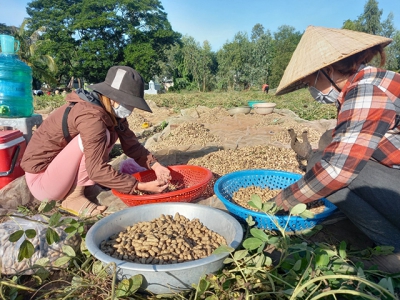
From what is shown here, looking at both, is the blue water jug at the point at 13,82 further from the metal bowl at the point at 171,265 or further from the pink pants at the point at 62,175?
the metal bowl at the point at 171,265

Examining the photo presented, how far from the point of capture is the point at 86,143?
180 cm

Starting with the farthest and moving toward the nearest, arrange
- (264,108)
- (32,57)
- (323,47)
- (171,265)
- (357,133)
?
(32,57) < (264,108) < (323,47) < (357,133) < (171,265)

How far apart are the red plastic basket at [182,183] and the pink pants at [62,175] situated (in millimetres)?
329

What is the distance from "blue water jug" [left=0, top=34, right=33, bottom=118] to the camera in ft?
10.4

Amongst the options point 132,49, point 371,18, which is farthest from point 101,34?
point 371,18

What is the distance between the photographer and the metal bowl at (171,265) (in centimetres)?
101

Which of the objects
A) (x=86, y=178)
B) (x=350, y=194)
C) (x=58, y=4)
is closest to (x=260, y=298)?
(x=350, y=194)

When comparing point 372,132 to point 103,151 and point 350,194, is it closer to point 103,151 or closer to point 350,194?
point 350,194

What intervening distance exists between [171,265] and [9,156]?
2.02 m

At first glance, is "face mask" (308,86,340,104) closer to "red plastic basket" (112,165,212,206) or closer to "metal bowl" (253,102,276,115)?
"red plastic basket" (112,165,212,206)

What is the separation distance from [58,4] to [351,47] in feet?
108

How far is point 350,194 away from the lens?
4.93 ft

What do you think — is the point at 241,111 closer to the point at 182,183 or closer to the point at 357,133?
the point at 182,183

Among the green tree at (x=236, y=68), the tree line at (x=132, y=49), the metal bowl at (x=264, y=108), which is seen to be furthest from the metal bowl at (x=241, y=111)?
the green tree at (x=236, y=68)
